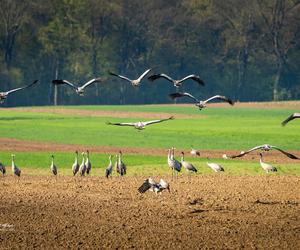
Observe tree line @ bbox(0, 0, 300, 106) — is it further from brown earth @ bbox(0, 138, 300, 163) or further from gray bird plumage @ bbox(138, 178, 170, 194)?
gray bird plumage @ bbox(138, 178, 170, 194)

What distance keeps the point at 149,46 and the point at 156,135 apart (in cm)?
6836

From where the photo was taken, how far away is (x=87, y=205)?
28.1 m

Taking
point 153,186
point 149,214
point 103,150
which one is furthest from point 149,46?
point 149,214

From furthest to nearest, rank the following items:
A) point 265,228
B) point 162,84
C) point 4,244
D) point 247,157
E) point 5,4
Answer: point 162,84
point 5,4
point 247,157
point 265,228
point 4,244

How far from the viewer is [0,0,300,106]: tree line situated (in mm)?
121938

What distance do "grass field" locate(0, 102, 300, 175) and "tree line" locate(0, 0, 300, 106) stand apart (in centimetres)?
3443

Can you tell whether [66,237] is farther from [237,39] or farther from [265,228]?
[237,39]

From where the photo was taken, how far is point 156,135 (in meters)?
61.9

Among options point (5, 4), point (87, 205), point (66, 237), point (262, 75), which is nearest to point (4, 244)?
point (66, 237)

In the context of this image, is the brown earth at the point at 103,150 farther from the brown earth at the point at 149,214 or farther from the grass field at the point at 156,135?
the brown earth at the point at 149,214

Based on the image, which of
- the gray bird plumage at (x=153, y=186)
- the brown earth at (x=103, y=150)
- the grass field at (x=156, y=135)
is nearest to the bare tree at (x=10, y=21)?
the grass field at (x=156, y=135)

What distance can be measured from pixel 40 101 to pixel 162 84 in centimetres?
1503

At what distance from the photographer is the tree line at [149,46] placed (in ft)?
400

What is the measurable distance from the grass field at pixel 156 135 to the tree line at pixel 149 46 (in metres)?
34.4
